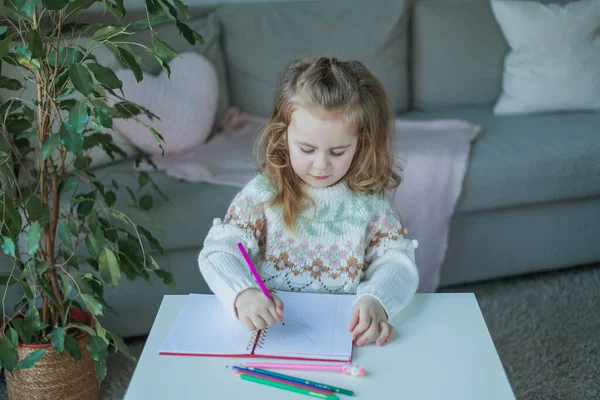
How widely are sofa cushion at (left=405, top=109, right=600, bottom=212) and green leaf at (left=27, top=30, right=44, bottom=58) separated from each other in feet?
4.22

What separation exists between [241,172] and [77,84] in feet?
2.78

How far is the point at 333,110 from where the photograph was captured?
3.92ft

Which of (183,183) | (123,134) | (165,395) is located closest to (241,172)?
(183,183)

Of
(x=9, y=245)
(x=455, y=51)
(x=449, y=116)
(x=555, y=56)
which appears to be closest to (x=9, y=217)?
(x=9, y=245)

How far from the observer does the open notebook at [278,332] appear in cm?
102

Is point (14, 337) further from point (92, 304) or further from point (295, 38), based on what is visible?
point (295, 38)

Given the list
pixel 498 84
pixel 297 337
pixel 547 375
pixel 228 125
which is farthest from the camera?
pixel 498 84

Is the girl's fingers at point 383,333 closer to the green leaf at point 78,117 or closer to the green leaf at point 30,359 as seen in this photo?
the green leaf at point 78,117

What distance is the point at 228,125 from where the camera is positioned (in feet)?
7.95

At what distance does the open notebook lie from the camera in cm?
102

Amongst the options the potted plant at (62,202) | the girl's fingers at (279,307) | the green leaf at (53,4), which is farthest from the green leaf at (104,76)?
the girl's fingers at (279,307)

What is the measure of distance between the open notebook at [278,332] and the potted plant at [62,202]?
40 centimetres

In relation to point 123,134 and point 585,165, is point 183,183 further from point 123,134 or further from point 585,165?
point 585,165

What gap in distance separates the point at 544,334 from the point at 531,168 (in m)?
0.49
